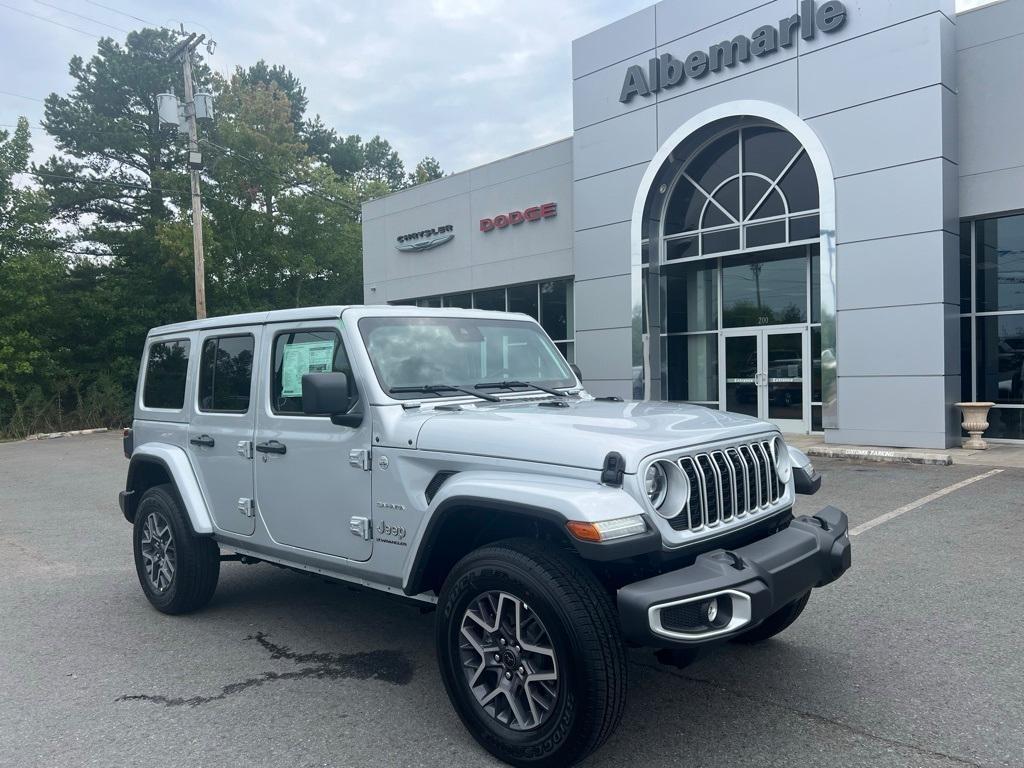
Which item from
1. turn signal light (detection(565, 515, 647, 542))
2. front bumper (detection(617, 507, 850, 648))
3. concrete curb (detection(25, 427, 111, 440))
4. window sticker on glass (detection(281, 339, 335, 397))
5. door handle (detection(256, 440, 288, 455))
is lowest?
concrete curb (detection(25, 427, 111, 440))

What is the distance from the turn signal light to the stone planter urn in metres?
11.8

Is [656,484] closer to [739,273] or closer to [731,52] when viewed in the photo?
[731,52]

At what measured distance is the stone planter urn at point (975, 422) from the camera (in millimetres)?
12586

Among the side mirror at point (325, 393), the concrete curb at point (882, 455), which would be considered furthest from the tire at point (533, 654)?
the concrete curb at point (882, 455)

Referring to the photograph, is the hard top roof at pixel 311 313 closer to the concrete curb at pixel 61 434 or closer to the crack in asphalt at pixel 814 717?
the crack in asphalt at pixel 814 717

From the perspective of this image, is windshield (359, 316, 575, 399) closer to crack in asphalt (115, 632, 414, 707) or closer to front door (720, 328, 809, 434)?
crack in asphalt (115, 632, 414, 707)

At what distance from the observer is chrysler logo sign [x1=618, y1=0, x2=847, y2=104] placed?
13.6 meters

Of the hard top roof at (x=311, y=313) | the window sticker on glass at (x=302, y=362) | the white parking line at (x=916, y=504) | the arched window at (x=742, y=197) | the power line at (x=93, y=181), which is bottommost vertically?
the white parking line at (x=916, y=504)

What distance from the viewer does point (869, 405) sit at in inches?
523

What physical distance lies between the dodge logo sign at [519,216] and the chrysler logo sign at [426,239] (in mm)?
1436

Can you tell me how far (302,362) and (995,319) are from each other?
13.0 metres

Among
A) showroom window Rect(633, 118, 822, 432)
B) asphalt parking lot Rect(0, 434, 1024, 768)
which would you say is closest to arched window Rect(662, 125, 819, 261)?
showroom window Rect(633, 118, 822, 432)

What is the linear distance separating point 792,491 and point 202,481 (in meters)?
3.52

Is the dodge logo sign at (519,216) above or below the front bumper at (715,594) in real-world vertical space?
above
